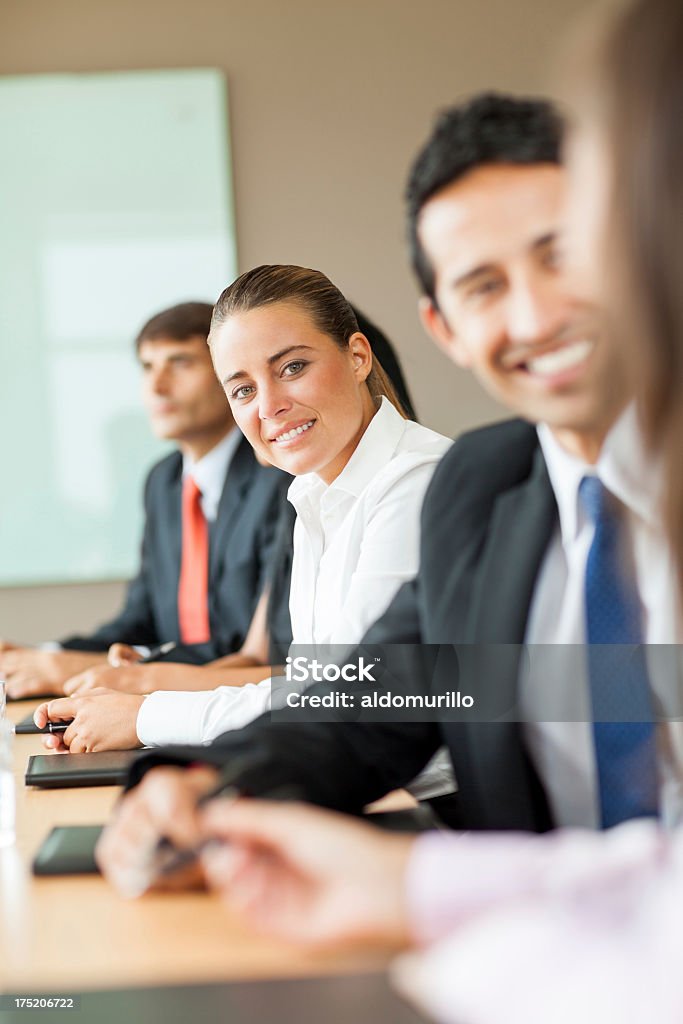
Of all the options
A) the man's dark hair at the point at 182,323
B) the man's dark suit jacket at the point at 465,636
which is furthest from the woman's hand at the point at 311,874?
the man's dark hair at the point at 182,323

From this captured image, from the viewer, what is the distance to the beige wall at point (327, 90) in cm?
83

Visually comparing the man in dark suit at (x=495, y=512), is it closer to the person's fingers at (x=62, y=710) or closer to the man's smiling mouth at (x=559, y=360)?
the man's smiling mouth at (x=559, y=360)

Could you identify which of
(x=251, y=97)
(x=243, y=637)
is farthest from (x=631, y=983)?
(x=251, y=97)

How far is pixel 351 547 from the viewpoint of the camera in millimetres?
830

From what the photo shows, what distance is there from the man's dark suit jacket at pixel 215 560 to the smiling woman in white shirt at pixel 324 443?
0.22ft

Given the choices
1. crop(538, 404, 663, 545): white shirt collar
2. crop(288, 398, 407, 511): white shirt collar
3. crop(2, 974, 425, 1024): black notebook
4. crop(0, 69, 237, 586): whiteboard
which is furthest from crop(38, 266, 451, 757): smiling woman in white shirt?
crop(0, 69, 237, 586): whiteboard

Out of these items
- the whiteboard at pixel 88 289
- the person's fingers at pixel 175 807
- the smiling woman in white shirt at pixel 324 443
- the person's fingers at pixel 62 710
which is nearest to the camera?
the person's fingers at pixel 175 807

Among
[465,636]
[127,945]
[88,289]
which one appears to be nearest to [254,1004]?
[127,945]

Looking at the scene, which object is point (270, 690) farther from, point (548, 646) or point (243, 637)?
point (243, 637)

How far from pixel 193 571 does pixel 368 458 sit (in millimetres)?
626

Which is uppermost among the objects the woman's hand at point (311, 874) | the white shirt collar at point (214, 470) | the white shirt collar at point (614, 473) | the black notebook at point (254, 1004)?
the white shirt collar at point (214, 470)

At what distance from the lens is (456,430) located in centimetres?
76

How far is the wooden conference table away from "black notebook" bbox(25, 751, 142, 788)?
0.71 feet

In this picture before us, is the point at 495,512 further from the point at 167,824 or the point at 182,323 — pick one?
the point at 182,323
